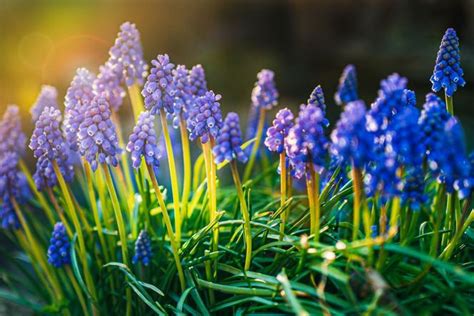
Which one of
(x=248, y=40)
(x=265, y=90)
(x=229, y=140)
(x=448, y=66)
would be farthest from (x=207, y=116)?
(x=248, y=40)

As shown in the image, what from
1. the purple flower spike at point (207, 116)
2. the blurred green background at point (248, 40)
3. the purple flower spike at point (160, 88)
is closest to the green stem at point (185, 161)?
the purple flower spike at point (160, 88)

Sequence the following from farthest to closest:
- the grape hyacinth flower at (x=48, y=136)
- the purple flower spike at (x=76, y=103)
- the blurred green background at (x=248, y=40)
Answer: the blurred green background at (x=248, y=40) → the grape hyacinth flower at (x=48, y=136) → the purple flower spike at (x=76, y=103)

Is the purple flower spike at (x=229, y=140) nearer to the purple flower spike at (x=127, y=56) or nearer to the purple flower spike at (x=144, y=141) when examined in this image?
the purple flower spike at (x=144, y=141)

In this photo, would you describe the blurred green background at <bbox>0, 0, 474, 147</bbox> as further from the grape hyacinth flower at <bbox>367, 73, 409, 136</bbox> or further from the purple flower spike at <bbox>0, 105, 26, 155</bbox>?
the grape hyacinth flower at <bbox>367, 73, 409, 136</bbox>

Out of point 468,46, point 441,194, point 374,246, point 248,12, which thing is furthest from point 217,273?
point 248,12

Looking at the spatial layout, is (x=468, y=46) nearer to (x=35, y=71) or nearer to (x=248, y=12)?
(x=248, y=12)

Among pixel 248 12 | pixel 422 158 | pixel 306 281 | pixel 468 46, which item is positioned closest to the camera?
pixel 422 158

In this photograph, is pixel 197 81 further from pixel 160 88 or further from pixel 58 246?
pixel 58 246

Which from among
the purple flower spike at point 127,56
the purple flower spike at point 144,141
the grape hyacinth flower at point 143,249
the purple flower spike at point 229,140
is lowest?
the grape hyacinth flower at point 143,249
